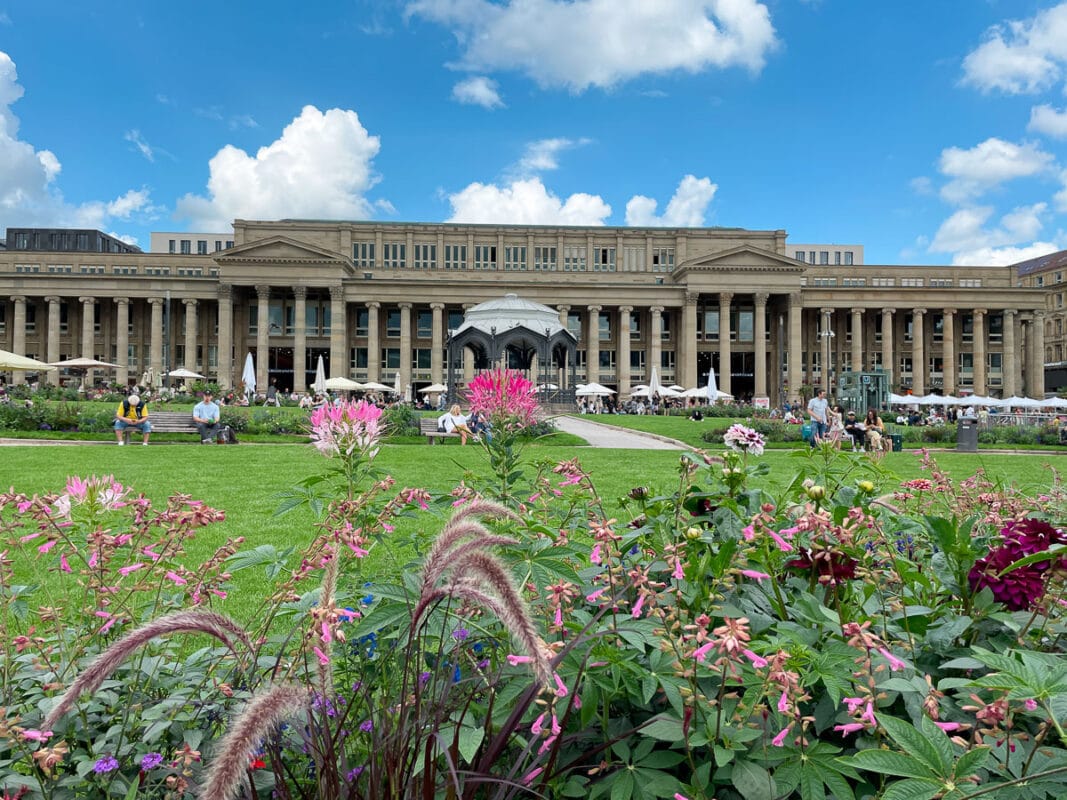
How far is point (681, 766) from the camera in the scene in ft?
7.00

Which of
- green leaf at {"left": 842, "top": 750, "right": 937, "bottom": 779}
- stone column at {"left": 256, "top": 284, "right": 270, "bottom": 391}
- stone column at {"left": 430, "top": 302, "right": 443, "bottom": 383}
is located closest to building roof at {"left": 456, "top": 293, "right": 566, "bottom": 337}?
green leaf at {"left": 842, "top": 750, "right": 937, "bottom": 779}

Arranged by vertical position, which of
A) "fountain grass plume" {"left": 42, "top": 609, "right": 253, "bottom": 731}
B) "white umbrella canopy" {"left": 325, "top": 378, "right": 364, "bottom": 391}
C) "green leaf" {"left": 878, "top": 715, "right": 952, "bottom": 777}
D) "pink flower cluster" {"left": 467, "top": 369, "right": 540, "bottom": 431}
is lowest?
"green leaf" {"left": 878, "top": 715, "right": 952, "bottom": 777}

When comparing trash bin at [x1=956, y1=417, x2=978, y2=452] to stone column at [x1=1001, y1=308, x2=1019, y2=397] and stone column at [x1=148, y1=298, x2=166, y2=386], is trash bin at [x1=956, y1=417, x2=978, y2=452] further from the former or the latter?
stone column at [x1=148, y1=298, x2=166, y2=386]

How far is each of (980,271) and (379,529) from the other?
324 feet

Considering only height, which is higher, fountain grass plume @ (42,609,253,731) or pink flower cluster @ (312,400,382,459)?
pink flower cluster @ (312,400,382,459)

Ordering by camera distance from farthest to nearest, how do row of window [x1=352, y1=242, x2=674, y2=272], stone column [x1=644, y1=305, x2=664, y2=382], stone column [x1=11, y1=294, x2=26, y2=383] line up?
row of window [x1=352, y1=242, x2=674, y2=272] → stone column [x1=644, y1=305, x2=664, y2=382] → stone column [x1=11, y1=294, x2=26, y2=383]

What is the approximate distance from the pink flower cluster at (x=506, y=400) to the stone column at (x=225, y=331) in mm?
74036

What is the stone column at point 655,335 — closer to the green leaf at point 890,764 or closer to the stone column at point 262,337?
the stone column at point 262,337

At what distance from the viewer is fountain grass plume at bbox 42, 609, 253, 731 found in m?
1.20

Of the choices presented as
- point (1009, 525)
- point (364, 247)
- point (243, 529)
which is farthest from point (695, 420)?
point (364, 247)

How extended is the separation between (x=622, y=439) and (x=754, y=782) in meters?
25.3

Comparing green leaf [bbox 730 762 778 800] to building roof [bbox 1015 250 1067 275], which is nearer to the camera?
green leaf [bbox 730 762 778 800]

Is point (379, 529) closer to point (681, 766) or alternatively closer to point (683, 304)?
point (681, 766)

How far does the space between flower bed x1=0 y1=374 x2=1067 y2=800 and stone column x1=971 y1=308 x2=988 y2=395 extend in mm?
89662
